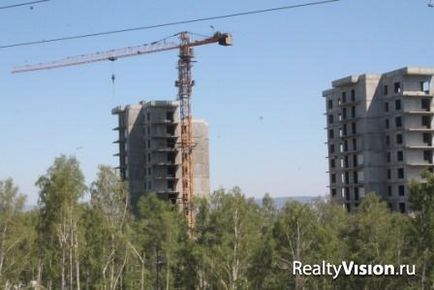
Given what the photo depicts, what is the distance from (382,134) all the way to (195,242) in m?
33.3

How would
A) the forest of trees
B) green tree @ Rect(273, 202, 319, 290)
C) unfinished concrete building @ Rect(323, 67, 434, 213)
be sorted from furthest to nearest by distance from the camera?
1. unfinished concrete building @ Rect(323, 67, 434, 213)
2. green tree @ Rect(273, 202, 319, 290)
3. the forest of trees

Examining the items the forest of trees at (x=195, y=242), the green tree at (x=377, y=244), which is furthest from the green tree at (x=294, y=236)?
the green tree at (x=377, y=244)

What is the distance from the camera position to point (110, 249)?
132 ft

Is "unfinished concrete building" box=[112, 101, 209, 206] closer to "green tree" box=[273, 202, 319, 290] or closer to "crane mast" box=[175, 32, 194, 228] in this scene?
"crane mast" box=[175, 32, 194, 228]

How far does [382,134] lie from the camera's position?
6931 centimetres

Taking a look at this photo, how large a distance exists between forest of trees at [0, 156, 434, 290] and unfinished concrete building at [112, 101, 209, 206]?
38236mm

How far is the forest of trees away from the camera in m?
35.5

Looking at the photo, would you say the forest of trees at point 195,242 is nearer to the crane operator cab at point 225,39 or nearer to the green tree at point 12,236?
the green tree at point 12,236

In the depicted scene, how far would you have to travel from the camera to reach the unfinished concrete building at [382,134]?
2606 inches

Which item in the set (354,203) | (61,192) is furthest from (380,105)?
(61,192)

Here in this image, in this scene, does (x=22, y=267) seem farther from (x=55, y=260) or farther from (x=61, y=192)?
(x=61, y=192)

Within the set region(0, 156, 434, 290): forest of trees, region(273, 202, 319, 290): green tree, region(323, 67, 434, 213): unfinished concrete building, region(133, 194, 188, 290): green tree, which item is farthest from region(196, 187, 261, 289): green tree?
region(323, 67, 434, 213): unfinished concrete building

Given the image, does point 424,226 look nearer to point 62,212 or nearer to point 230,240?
point 230,240

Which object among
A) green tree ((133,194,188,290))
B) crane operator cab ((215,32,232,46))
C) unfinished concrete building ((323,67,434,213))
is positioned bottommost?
green tree ((133,194,188,290))
